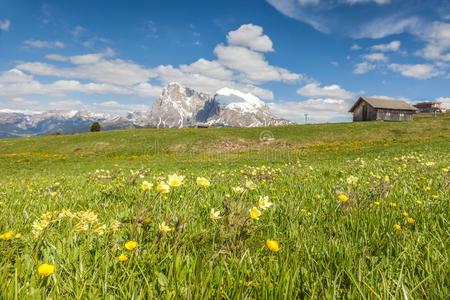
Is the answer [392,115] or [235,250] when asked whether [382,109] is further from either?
[235,250]

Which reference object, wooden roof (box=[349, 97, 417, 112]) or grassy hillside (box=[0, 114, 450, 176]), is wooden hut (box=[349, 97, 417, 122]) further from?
grassy hillside (box=[0, 114, 450, 176])

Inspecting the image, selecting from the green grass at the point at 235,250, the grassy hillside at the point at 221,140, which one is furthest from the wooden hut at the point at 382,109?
the green grass at the point at 235,250

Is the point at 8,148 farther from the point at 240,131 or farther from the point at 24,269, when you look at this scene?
the point at 24,269

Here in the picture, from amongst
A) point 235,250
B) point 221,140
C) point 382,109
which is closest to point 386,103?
point 382,109

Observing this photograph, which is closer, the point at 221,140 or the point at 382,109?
the point at 221,140

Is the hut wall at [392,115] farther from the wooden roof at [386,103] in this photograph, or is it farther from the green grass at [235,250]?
the green grass at [235,250]

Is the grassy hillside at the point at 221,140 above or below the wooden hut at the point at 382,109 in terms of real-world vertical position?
below

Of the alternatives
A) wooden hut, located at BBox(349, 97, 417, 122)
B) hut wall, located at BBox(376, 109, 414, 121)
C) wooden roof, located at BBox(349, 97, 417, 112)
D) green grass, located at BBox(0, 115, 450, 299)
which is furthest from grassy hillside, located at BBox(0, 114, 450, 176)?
green grass, located at BBox(0, 115, 450, 299)

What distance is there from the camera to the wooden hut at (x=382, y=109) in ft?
323

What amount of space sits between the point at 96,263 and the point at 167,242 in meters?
0.67

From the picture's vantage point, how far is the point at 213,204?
516cm

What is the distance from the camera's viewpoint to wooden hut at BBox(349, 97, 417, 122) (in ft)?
323

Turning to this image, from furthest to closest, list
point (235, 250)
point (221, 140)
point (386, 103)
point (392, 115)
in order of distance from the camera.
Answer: point (386, 103) → point (392, 115) → point (221, 140) → point (235, 250)

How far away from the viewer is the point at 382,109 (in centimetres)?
9869
